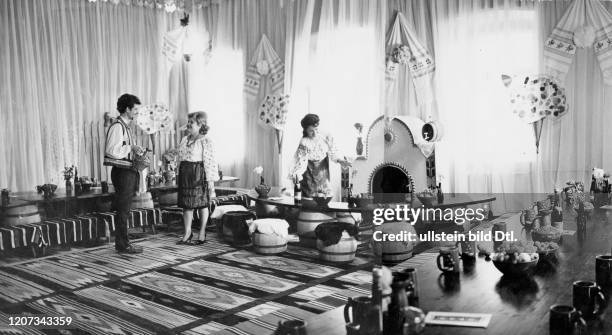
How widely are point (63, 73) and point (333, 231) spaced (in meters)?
4.95

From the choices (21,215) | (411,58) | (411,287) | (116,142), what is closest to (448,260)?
(411,287)

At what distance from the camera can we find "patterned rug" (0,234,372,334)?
3.83 metres

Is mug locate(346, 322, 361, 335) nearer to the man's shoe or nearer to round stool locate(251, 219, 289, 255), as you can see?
round stool locate(251, 219, 289, 255)

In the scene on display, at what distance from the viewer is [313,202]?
6012 millimetres

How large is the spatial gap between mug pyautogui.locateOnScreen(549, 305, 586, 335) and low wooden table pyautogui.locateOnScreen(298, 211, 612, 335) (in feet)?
0.21

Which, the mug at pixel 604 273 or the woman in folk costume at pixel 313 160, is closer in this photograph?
the mug at pixel 604 273

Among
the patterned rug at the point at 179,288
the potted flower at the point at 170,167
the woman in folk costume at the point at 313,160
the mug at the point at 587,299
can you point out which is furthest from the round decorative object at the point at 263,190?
the mug at the point at 587,299

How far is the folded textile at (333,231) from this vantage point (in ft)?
17.7

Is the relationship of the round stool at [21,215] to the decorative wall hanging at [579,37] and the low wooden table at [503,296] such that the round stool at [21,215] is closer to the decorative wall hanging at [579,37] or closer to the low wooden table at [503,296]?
the low wooden table at [503,296]

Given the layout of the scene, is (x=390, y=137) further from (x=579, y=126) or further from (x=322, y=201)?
(x=579, y=126)

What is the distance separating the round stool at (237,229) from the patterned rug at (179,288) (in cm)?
23

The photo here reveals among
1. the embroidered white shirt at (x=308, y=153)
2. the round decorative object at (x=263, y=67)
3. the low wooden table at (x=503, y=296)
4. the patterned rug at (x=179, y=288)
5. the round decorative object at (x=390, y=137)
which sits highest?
the round decorative object at (x=263, y=67)

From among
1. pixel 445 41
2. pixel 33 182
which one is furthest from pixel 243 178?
pixel 445 41

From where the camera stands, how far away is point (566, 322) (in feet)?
5.31
